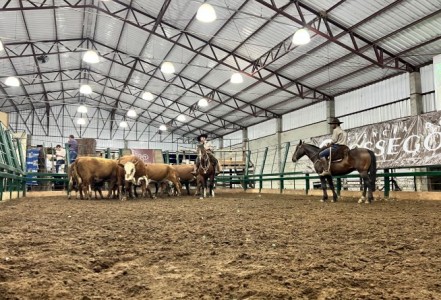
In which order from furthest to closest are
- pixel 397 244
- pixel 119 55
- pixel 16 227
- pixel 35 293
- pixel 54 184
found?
pixel 119 55
pixel 54 184
pixel 16 227
pixel 397 244
pixel 35 293

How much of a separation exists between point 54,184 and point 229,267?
14.4 meters

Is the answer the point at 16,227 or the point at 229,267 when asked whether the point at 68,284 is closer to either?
the point at 229,267

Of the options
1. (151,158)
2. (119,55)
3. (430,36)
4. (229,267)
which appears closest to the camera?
(229,267)

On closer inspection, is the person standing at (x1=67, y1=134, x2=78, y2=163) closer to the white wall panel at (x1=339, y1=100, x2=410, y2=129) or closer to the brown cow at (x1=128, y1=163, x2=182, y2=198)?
the brown cow at (x1=128, y1=163, x2=182, y2=198)

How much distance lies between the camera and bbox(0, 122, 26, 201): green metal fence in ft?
27.9

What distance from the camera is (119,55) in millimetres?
23156

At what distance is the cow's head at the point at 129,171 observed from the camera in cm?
1027

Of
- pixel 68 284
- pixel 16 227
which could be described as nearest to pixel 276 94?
pixel 16 227

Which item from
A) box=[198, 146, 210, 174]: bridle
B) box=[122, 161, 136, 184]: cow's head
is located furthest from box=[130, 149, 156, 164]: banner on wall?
box=[122, 161, 136, 184]: cow's head

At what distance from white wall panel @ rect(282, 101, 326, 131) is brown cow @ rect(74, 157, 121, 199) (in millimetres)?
15737

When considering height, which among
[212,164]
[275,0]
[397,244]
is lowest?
[397,244]

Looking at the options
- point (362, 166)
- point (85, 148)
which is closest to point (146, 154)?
point (85, 148)

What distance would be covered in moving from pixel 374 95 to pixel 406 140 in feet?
29.7

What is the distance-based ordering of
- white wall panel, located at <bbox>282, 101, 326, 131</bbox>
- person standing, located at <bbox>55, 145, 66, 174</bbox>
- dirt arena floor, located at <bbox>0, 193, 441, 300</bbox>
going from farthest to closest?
white wall panel, located at <bbox>282, 101, 326, 131</bbox>
person standing, located at <bbox>55, 145, 66, 174</bbox>
dirt arena floor, located at <bbox>0, 193, 441, 300</bbox>
